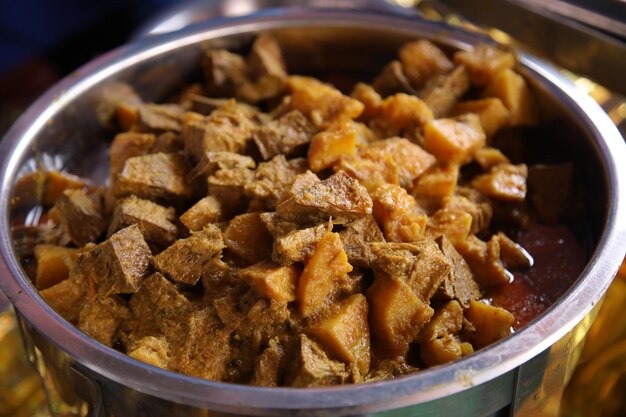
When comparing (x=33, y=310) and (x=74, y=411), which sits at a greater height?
(x=33, y=310)

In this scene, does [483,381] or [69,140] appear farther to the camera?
[69,140]

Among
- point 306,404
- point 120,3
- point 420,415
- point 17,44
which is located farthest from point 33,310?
point 120,3

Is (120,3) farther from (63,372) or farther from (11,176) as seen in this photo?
(63,372)

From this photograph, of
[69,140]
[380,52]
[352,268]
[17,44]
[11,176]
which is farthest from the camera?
[17,44]

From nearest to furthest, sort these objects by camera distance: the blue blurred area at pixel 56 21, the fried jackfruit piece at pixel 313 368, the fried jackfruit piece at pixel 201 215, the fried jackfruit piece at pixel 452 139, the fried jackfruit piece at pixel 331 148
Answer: the fried jackfruit piece at pixel 313 368 → the fried jackfruit piece at pixel 201 215 → the fried jackfruit piece at pixel 331 148 → the fried jackfruit piece at pixel 452 139 → the blue blurred area at pixel 56 21

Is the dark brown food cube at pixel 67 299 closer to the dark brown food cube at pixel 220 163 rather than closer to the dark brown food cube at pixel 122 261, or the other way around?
the dark brown food cube at pixel 122 261

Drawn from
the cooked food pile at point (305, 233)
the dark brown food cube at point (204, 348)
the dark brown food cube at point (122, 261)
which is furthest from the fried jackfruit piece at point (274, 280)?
the dark brown food cube at point (122, 261)
